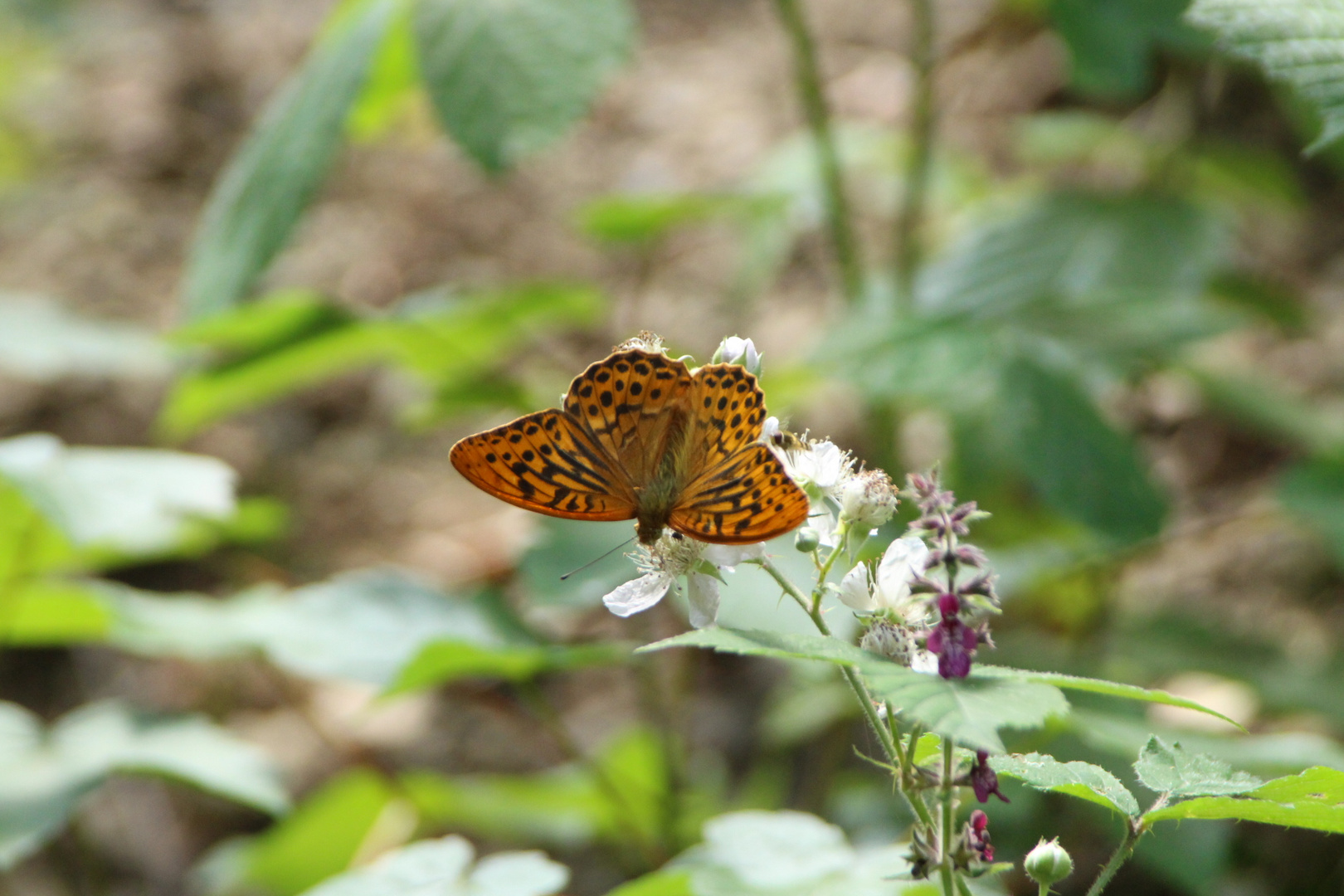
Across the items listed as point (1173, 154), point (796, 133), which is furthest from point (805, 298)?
point (1173, 154)

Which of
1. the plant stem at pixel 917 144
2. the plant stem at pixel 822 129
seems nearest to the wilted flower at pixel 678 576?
the plant stem at pixel 917 144

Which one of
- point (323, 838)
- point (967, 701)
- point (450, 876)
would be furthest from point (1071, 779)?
point (323, 838)

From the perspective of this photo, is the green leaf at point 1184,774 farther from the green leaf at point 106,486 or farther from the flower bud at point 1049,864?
the green leaf at point 106,486

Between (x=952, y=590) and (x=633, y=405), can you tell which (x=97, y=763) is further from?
(x=952, y=590)

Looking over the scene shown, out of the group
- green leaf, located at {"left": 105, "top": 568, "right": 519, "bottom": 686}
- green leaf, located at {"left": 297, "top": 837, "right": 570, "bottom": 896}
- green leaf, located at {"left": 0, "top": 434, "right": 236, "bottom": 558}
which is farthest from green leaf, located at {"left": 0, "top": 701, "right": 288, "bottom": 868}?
green leaf, located at {"left": 297, "top": 837, "right": 570, "bottom": 896}

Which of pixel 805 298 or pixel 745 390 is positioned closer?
pixel 745 390

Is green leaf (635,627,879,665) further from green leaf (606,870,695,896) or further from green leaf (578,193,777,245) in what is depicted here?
green leaf (578,193,777,245)

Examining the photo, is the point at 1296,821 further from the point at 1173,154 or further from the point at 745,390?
the point at 1173,154
